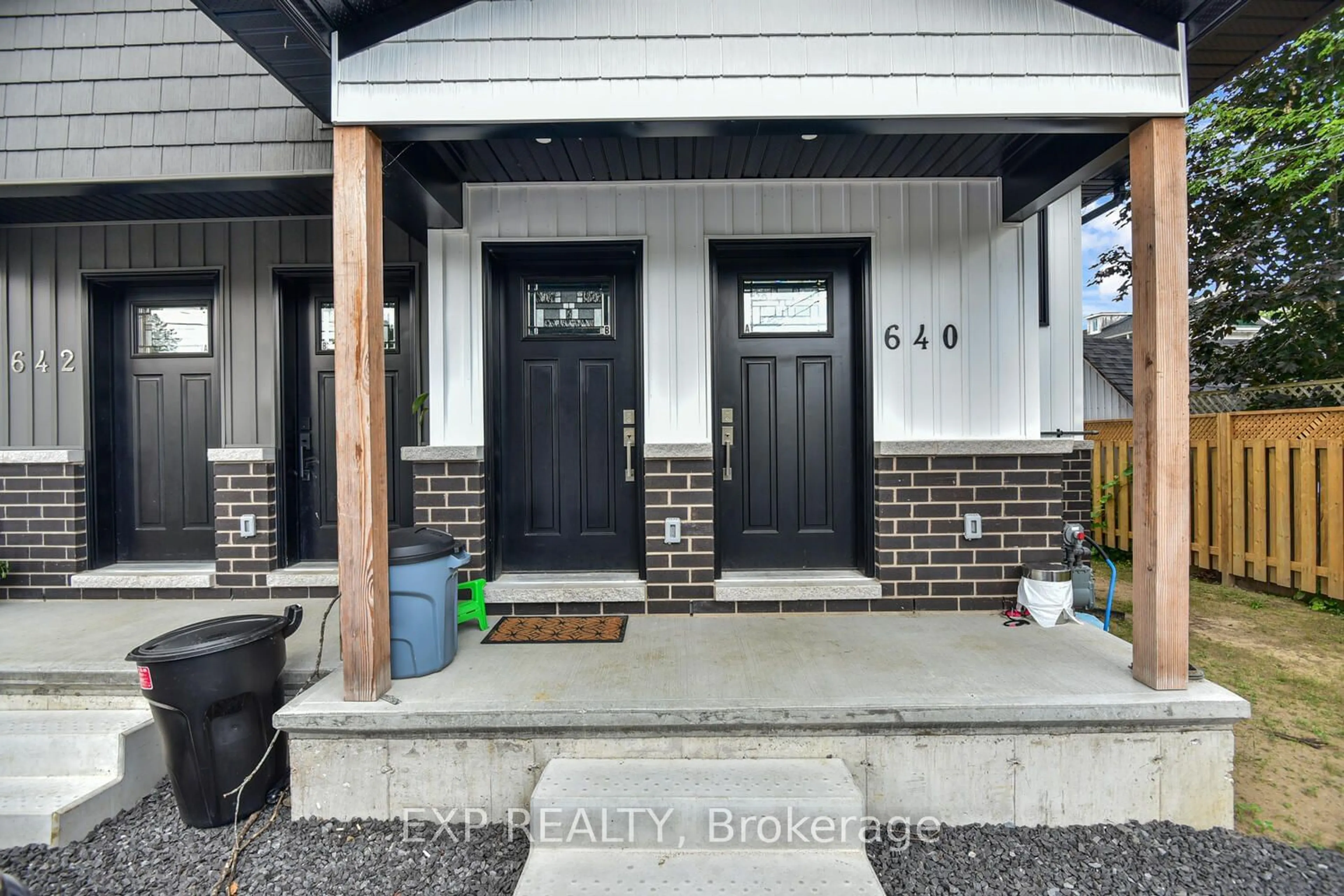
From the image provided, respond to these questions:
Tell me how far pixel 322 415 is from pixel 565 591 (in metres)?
1.96

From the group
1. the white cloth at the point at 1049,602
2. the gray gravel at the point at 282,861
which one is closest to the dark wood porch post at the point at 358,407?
the gray gravel at the point at 282,861

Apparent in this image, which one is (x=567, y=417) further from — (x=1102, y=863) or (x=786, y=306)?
(x=1102, y=863)

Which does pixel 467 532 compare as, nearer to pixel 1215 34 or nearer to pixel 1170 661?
pixel 1170 661

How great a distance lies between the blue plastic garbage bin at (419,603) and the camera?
8.09 ft

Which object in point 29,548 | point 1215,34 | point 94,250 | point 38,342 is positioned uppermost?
point 1215,34

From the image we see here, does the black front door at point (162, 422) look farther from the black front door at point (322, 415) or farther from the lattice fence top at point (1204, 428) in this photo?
the lattice fence top at point (1204, 428)

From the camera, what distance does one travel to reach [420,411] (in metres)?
3.50

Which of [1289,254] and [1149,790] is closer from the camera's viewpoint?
[1149,790]

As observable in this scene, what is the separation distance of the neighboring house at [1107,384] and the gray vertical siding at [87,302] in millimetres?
11157

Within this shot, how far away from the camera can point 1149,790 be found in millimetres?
2178

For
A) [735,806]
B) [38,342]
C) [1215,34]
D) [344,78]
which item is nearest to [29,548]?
[38,342]

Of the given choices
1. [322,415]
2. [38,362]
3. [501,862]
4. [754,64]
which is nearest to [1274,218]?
[754,64]

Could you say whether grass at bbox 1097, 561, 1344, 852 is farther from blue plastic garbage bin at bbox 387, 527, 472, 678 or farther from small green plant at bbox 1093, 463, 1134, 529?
blue plastic garbage bin at bbox 387, 527, 472, 678

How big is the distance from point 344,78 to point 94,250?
2.72m
